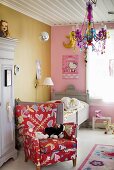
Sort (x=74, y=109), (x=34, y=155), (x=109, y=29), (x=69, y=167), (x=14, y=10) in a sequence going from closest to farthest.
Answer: (x=34, y=155), (x=69, y=167), (x=14, y=10), (x=74, y=109), (x=109, y=29)

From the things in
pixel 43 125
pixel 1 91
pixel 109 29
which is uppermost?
pixel 109 29

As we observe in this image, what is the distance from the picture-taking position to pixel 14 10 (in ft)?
16.3

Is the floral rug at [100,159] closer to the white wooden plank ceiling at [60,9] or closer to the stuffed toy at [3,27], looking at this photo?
the stuffed toy at [3,27]

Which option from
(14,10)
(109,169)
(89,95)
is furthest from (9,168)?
(89,95)

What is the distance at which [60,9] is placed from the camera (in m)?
5.09

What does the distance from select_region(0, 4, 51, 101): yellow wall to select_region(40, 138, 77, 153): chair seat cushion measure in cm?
144

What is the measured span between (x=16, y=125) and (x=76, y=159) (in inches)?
A: 46.2

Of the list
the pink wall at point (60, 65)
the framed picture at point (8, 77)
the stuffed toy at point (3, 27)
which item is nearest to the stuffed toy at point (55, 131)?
the framed picture at point (8, 77)

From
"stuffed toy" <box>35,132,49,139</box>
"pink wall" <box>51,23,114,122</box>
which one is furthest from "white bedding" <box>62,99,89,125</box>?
"stuffed toy" <box>35,132,49,139</box>

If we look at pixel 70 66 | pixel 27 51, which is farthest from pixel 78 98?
pixel 27 51

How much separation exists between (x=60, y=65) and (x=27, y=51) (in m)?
1.48

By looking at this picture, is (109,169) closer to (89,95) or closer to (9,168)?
(9,168)

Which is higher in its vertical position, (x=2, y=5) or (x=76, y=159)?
(x=2, y=5)

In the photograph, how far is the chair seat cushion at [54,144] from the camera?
380cm
